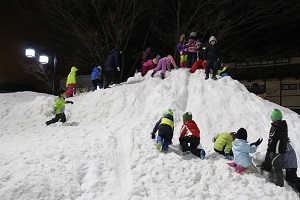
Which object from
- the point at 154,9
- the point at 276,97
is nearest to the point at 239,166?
the point at 154,9

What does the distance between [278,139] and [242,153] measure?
2.69 feet

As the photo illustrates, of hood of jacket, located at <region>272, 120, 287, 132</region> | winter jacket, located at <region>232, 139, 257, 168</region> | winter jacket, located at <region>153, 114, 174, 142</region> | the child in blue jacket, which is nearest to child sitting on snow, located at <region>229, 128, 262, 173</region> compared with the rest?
winter jacket, located at <region>232, 139, 257, 168</region>

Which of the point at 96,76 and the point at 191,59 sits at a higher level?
the point at 191,59

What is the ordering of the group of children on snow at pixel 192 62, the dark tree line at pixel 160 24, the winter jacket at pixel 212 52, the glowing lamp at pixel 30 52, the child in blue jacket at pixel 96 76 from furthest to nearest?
the dark tree line at pixel 160 24
the glowing lamp at pixel 30 52
the child in blue jacket at pixel 96 76
the group of children on snow at pixel 192 62
the winter jacket at pixel 212 52

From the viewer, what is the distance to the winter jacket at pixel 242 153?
6.65m

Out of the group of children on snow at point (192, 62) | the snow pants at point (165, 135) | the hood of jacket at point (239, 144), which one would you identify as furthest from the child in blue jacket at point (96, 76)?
the hood of jacket at point (239, 144)

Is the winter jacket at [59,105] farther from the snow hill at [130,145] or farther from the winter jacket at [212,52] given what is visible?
the winter jacket at [212,52]

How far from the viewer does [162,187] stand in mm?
5926

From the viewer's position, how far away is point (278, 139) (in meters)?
6.50

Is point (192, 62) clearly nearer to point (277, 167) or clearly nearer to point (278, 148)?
point (278, 148)

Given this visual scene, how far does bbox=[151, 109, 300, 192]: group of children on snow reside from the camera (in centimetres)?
648

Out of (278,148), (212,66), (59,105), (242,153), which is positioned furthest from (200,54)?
(278,148)

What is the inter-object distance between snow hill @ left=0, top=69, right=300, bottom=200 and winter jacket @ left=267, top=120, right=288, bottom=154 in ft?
2.28

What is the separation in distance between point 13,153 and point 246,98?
7.28 meters
